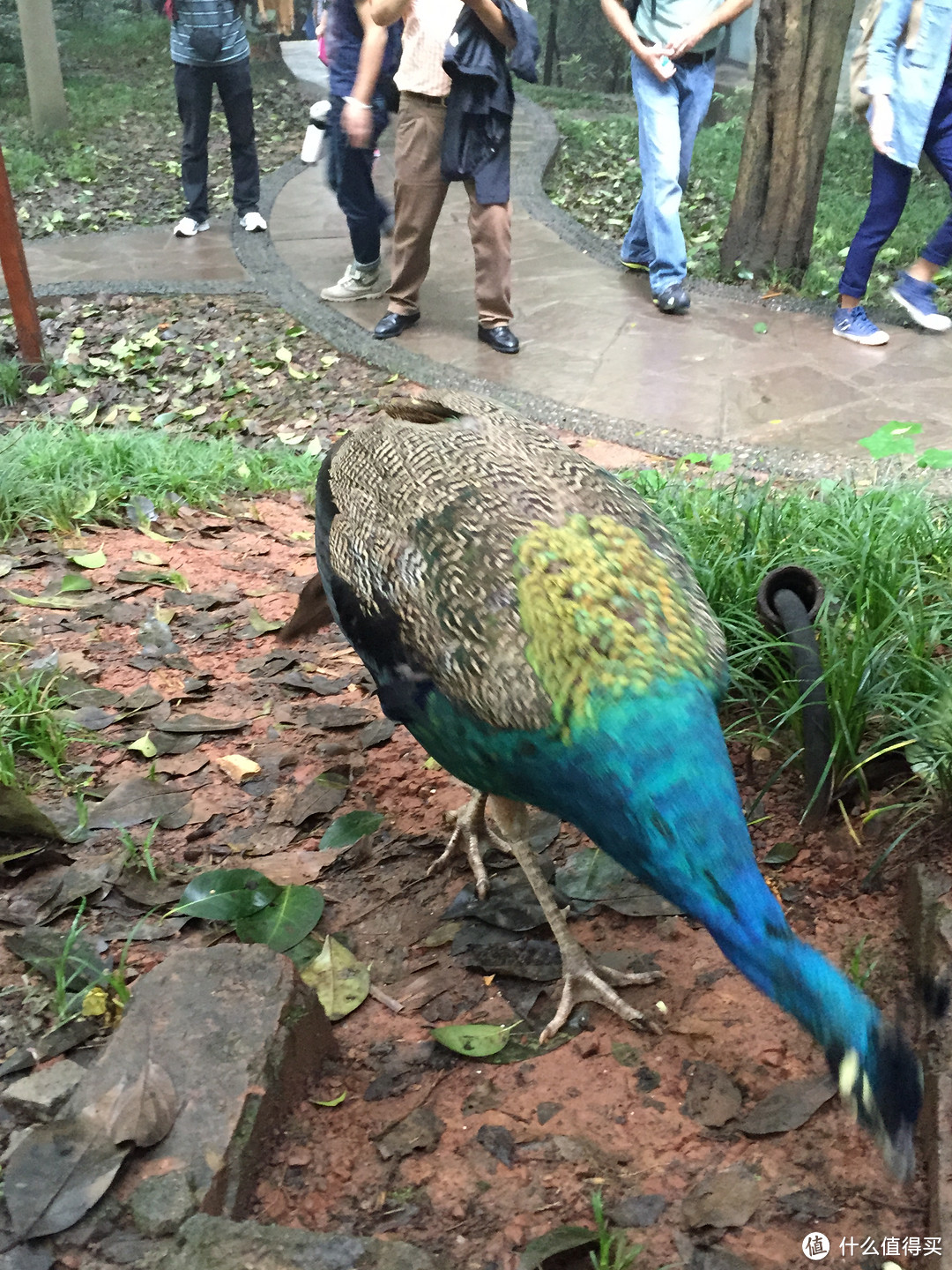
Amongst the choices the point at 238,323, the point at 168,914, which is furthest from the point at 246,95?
the point at 168,914

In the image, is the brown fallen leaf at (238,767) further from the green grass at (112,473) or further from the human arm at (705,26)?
the human arm at (705,26)

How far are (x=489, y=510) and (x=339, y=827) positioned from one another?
0.94 meters

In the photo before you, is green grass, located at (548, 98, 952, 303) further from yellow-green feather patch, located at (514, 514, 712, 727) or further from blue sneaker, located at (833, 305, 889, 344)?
yellow-green feather patch, located at (514, 514, 712, 727)

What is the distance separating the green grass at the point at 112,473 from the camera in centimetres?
416

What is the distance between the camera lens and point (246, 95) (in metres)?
7.56

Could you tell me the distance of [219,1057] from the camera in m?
1.77

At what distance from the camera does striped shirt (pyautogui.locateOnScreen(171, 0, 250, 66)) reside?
710 centimetres

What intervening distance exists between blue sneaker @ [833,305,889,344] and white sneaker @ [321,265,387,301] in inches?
117

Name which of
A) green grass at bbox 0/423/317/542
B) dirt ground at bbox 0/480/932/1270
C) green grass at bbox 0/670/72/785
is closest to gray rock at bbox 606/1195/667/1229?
dirt ground at bbox 0/480/932/1270

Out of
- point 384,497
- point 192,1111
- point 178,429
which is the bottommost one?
point 178,429

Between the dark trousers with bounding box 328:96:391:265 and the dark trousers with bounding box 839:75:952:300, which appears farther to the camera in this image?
the dark trousers with bounding box 328:96:391:265

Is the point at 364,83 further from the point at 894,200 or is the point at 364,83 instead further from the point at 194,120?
the point at 894,200

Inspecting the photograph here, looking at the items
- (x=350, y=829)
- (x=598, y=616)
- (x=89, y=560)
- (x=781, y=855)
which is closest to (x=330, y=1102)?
(x=350, y=829)

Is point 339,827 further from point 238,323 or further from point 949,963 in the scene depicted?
point 238,323
